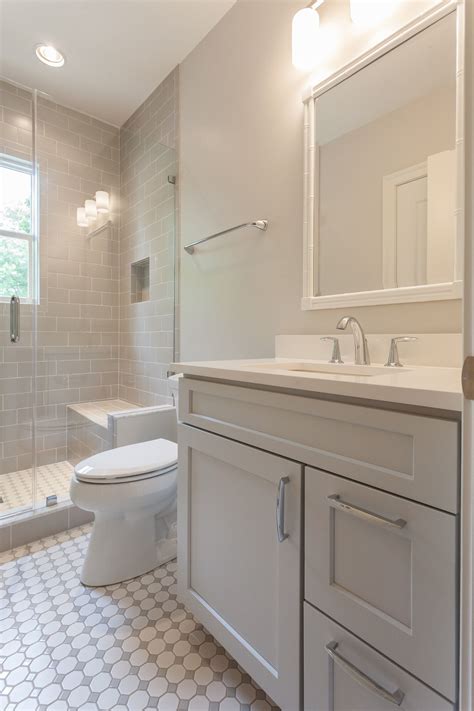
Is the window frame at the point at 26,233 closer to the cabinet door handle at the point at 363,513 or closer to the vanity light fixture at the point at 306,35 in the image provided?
the vanity light fixture at the point at 306,35

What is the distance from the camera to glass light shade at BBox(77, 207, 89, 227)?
2.53 m

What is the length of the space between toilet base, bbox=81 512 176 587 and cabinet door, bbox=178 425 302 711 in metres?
0.42

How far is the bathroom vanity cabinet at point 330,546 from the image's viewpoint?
20.5 inches

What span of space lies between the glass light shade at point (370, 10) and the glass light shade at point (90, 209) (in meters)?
2.06

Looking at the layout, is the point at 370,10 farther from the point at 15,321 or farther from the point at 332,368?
the point at 15,321

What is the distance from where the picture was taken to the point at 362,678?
604 mm

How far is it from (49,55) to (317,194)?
6.46 feet

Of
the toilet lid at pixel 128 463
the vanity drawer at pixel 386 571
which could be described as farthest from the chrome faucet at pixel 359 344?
the toilet lid at pixel 128 463

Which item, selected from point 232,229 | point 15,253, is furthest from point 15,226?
point 232,229

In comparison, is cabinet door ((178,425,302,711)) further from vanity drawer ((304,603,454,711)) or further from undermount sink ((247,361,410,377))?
undermount sink ((247,361,410,377))

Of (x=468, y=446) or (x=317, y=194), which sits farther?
(x=317, y=194)

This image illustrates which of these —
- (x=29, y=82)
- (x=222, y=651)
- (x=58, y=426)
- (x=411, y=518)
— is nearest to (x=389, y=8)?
(x=411, y=518)

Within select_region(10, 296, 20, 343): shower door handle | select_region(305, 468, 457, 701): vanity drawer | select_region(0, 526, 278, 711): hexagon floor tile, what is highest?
select_region(10, 296, 20, 343): shower door handle

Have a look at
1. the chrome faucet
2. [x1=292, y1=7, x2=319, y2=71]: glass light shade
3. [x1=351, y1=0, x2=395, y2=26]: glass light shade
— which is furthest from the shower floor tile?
[x1=351, y1=0, x2=395, y2=26]: glass light shade
